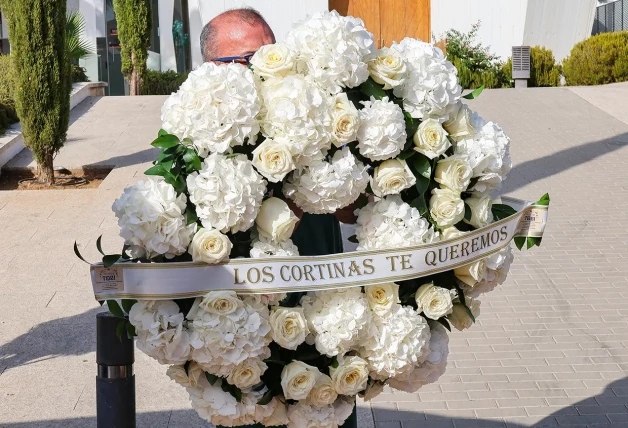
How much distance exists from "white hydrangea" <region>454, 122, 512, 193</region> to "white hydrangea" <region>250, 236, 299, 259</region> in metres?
0.59

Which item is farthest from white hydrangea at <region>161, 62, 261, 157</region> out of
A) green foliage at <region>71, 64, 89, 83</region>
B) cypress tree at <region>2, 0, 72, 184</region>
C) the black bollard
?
green foliage at <region>71, 64, 89, 83</region>

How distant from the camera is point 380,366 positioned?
2.51 meters

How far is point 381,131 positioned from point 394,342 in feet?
1.97

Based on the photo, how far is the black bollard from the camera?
108 inches

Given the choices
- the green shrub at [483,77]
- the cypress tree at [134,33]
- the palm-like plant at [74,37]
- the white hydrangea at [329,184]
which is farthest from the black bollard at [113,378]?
the green shrub at [483,77]

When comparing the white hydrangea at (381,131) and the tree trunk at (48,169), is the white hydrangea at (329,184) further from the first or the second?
the tree trunk at (48,169)

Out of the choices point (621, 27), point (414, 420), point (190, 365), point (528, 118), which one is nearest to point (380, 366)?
point (190, 365)

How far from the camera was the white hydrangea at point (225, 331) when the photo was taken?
2.34 m

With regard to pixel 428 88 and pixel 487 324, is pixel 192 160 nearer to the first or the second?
pixel 428 88

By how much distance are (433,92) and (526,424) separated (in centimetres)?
275

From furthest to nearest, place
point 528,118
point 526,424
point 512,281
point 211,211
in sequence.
Answer: 1. point 528,118
2. point 512,281
3. point 526,424
4. point 211,211

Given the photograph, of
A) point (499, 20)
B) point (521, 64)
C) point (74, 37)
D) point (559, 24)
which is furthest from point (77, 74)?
point (559, 24)

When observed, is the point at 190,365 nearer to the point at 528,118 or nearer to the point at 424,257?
the point at 424,257

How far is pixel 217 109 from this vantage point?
2279 millimetres
